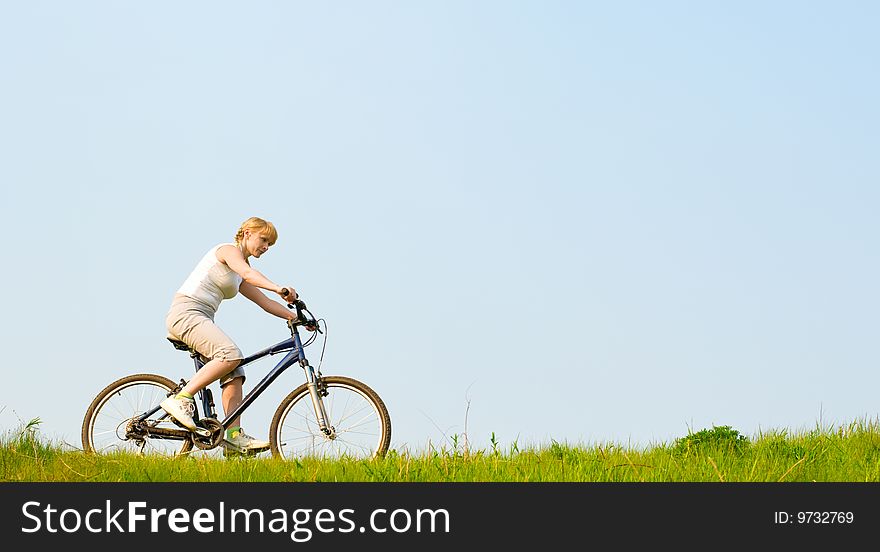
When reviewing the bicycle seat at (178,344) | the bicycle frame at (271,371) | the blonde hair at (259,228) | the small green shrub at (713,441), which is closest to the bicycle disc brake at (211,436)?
the bicycle frame at (271,371)

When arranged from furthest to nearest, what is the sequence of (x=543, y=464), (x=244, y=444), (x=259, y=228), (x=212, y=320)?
(x=212, y=320) < (x=244, y=444) < (x=259, y=228) < (x=543, y=464)

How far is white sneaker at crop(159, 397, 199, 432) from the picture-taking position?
9438 millimetres

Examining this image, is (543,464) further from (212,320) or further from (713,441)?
(212,320)

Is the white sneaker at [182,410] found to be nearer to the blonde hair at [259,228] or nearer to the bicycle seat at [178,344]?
the bicycle seat at [178,344]

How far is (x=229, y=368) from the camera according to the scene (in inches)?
368

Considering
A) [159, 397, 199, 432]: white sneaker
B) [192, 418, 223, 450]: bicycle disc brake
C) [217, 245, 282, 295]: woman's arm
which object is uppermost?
[217, 245, 282, 295]: woman's arm

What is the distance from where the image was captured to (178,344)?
9.60 meters

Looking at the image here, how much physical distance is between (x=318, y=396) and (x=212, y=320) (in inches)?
54.2

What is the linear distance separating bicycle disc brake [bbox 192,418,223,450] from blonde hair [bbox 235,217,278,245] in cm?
182

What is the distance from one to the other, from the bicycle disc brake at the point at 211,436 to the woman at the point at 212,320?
0.30ft

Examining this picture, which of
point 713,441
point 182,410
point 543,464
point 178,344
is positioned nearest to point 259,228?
point 178,344

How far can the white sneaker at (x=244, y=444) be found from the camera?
9.26 meters

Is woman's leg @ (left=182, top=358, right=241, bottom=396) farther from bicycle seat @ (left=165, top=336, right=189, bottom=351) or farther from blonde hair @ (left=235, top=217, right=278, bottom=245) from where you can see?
blonde hair @ (left=235, top=217, right=278, bottom=245)

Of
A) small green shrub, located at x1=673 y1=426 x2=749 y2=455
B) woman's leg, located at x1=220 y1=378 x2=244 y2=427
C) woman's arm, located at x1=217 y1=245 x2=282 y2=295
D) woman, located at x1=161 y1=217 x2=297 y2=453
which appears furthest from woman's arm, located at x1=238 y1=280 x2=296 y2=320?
small green shrub, located at x1=673 y1=426 x2=749 y2=455
